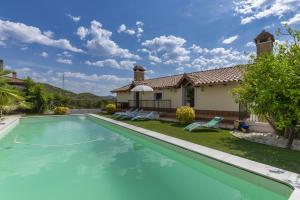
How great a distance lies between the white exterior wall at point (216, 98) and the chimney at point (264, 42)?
4.59 m

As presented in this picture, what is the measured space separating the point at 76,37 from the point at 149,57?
975 cm

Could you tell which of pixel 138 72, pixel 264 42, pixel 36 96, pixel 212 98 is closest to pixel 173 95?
pixel 212 98

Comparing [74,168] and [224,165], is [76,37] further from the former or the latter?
[224,165]

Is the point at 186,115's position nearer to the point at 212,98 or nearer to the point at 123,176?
the point at 212,98

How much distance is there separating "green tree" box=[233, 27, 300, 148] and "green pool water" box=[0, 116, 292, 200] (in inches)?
135

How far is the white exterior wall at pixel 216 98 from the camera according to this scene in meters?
14.8

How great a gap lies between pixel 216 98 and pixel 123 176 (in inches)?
436

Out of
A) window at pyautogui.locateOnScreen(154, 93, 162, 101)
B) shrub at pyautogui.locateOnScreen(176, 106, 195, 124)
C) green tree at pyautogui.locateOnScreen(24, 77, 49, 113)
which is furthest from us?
green tree at pyautogui.locateOnScreen(24, 77, 49, 113)

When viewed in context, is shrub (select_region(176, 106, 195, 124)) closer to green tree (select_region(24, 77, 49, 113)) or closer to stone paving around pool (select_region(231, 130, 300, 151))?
stone paving around pool (select_region(231, 130, 300, 151))

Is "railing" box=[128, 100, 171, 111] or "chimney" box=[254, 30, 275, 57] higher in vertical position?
"chimney" box=[254, 30, 275, 57]

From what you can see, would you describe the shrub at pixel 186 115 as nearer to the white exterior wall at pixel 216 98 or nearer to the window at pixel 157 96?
the white exterior wall at pixel 216 98

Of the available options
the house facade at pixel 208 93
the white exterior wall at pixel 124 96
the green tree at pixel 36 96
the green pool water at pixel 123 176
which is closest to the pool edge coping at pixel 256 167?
the green pool water at pixel 123 176

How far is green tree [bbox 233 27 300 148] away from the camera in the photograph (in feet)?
25.5

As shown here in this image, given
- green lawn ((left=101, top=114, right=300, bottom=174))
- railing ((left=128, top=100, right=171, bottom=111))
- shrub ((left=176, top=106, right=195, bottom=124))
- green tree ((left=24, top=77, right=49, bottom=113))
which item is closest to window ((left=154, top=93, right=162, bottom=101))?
railing ((left=128, top=100, right=171, bottom=111))
